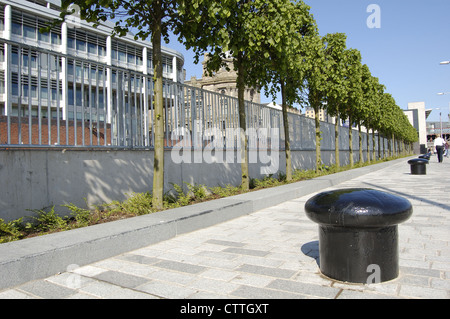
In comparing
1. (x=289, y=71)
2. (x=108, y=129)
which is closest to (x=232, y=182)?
(x=289, y=71)

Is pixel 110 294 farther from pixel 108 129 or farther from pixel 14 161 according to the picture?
pixel 108 129

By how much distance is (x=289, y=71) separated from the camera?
11.1 meters

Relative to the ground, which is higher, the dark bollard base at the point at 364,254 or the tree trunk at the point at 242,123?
the tree trunk at the point at 242,123

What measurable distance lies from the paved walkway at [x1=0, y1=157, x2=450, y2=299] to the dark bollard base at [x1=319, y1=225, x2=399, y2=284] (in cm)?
9

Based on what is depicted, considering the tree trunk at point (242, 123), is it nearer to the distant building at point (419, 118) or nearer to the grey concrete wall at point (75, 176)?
the grey concrete wall at point (75, 176)

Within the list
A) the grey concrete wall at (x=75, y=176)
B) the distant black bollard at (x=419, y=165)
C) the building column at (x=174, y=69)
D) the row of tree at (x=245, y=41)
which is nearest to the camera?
A: the grey concrete wall at (x=75, y=176)

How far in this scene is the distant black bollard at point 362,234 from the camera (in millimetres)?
3146

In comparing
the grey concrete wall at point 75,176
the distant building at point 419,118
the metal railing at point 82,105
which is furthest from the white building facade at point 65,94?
the distant building at point 419,118

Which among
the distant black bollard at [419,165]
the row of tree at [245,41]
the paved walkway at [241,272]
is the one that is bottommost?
the paved walkway at [241,272]

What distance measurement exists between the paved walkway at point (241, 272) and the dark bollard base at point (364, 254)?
9 cm

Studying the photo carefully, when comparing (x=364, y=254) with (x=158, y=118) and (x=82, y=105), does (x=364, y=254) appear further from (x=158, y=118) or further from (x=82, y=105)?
(x=82, y=105)

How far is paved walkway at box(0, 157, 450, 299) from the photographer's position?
3105mm

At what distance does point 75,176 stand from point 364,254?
5.00m

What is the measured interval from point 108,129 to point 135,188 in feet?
4.56
